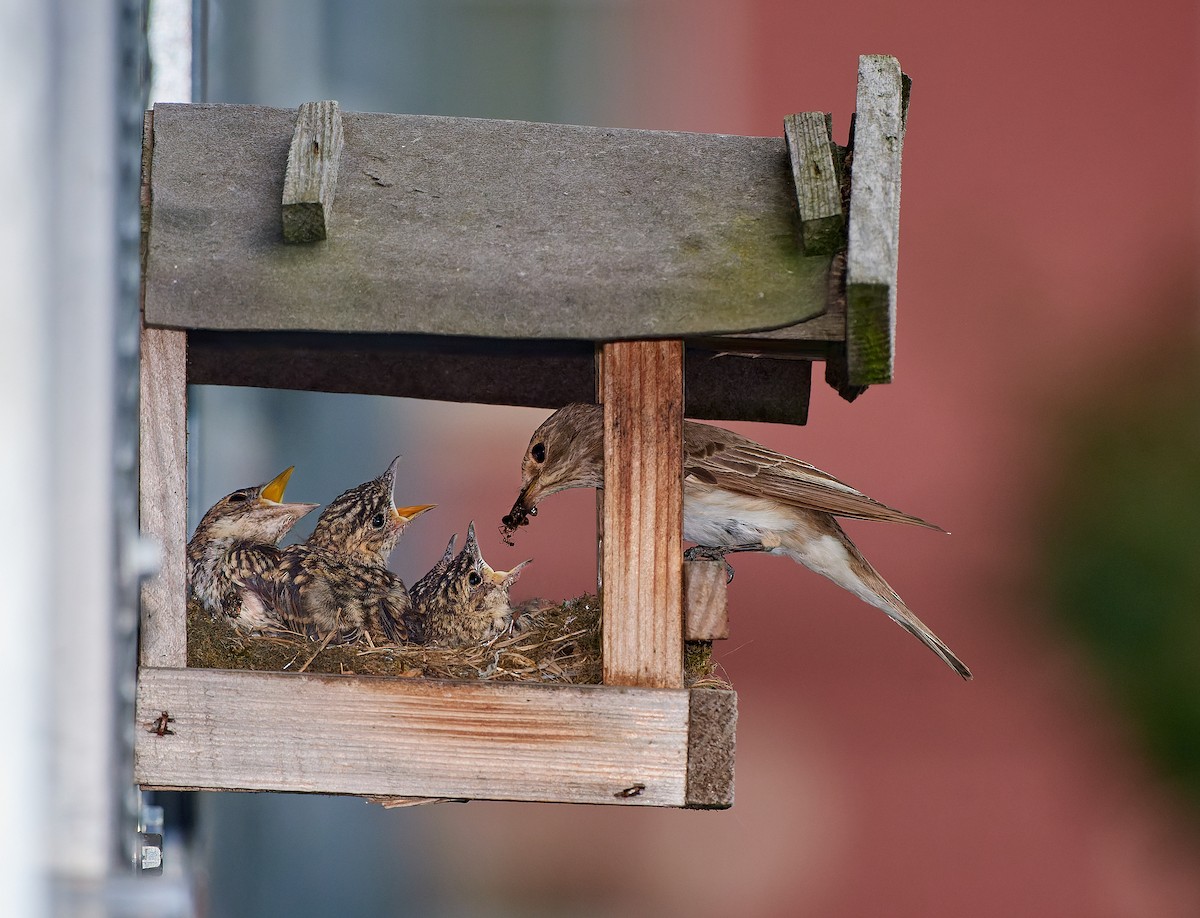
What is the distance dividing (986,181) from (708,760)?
487 cm

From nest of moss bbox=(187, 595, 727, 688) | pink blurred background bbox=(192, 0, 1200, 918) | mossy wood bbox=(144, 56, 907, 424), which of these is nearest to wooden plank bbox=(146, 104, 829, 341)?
mossy wood bbox=(144, 56, 907, 424)

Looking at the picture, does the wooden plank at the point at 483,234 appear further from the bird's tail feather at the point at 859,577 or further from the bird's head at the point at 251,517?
the bird's tail feather at the point at 859,577

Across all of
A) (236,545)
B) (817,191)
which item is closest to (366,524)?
(236,545)

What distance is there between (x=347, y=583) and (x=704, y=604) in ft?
4.15

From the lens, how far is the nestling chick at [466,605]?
3.76m

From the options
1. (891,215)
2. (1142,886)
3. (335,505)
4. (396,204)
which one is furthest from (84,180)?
(1142,886)

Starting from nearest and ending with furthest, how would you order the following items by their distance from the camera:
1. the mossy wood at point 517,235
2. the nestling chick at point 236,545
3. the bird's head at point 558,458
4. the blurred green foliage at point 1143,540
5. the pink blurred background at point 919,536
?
1. the mossy wood at point 517,235
2. the bird's head at point 558,458
3. the nestling chick at point 236,545
4. the blurred green foliage at point 1143,540
5. the pink blurred background at point 919,536

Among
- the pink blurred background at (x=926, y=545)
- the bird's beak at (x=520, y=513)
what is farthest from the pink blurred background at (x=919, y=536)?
the bird's beak at (x=520, y=513)

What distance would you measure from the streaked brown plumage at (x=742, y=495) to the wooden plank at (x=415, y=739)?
593 mm

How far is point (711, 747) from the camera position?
112 inches

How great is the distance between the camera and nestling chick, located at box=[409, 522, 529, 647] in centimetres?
376

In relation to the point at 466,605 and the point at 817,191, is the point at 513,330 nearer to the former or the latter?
the point at 817,191

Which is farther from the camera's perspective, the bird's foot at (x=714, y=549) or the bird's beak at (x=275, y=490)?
the bird's beak at (x=275, y=490)

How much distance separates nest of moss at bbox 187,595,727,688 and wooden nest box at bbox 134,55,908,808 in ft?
0.38
